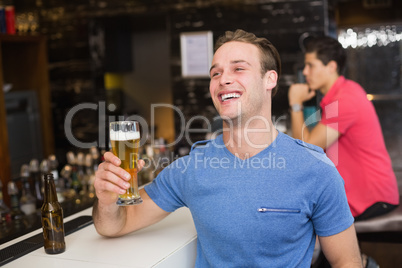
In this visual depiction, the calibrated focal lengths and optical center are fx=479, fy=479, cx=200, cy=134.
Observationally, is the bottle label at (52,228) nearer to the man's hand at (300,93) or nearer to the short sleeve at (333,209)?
the short sleeve at (333,209)

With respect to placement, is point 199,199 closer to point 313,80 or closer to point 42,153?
point 313,80

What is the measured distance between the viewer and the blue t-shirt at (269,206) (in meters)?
1.43

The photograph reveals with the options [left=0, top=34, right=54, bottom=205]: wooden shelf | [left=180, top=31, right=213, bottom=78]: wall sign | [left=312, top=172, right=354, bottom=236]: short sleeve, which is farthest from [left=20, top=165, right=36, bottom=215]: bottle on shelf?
[left=0, top=34, right=54, bottom=205]: wooden shelf

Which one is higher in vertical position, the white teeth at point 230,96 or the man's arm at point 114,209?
the white teeth at point 230,96

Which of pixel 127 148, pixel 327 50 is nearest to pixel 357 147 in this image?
pixel 327 50

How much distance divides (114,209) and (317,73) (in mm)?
1766

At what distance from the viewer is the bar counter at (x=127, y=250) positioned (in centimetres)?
143

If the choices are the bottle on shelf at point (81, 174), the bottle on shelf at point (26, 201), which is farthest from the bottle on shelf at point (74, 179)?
the bottle on shelf at point (26, 201)

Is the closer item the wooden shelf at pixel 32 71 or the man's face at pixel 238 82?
the man's face at pixel 238 82

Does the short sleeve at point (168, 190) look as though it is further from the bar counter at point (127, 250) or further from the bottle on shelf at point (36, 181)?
the bottle on shelf at point (36, 181)

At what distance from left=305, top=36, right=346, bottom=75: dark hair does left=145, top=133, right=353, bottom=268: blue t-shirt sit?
1478 mm

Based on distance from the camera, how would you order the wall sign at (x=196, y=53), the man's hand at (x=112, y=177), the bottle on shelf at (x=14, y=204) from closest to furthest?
the man's hand at (x=112, y=177), the bottle on shelf at (x=14, y=204), the wall sign at (x=196, y=53)

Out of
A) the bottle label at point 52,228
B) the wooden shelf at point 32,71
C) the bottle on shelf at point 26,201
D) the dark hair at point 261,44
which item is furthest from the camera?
the wooden shelf at point 32,71

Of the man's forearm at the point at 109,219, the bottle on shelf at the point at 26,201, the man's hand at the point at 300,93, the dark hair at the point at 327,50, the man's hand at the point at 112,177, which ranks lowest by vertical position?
the bottle on shelf at the point at 26,201
